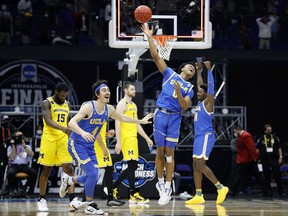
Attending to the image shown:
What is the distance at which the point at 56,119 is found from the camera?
47.2 feet

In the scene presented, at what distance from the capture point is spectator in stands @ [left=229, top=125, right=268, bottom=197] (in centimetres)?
2208

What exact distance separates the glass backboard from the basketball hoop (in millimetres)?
240

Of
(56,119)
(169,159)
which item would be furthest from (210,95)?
(56,119)

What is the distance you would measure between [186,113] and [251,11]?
7.05 metres

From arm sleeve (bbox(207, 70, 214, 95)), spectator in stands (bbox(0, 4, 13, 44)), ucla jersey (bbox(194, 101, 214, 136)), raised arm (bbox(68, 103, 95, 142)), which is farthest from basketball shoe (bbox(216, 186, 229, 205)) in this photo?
spectator in stands (bbox(0, 4, 13, 44))

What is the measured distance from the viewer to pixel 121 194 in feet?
61.2

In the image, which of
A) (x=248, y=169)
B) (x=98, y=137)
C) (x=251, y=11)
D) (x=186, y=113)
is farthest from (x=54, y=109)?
(x=251, y=11)

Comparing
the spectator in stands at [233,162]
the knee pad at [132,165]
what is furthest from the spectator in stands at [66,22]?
the knee pad at [132,165]

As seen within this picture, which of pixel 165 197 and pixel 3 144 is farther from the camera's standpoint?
pixel 3 144

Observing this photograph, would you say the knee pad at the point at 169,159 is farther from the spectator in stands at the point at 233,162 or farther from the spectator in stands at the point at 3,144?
the spectator in stands at the point at 233,162

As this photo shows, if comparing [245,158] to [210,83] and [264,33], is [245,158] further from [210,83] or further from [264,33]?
[210,83]

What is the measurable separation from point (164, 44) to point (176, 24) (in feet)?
3.32

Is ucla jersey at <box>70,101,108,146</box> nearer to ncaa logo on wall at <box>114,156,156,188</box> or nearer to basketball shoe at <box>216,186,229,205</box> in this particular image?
basketball shoe at <box>216,186,229,205</box>

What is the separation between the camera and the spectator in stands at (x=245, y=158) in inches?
869
